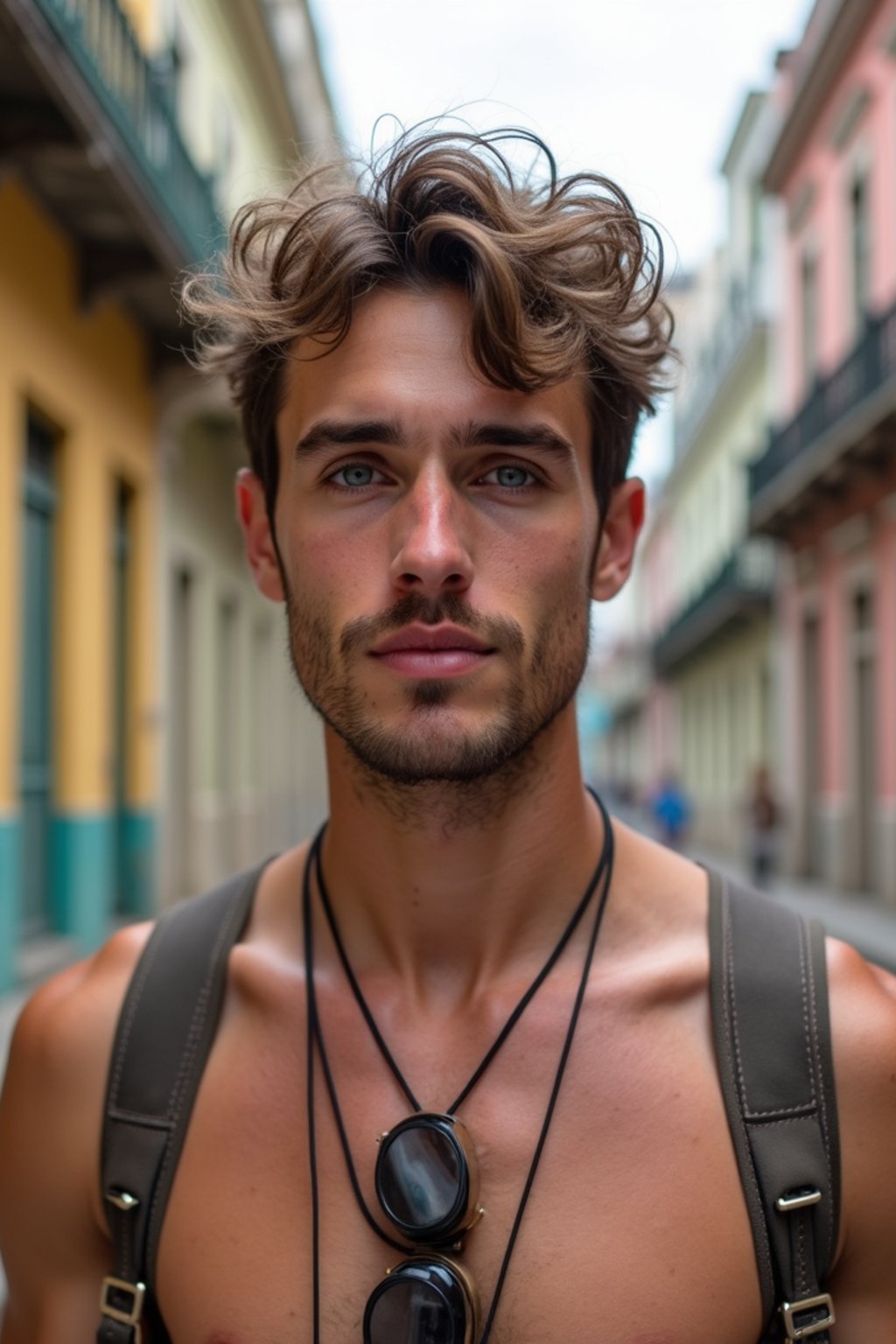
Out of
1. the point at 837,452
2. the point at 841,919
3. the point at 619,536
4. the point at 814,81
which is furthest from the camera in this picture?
the point at 814,81

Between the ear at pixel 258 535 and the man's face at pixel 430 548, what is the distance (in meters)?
0.19

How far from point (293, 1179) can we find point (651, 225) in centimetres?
138

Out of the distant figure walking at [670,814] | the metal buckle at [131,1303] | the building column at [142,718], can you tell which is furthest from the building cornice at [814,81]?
the metal buckle at [131,1303]

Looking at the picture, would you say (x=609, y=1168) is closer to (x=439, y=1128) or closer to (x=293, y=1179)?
(x=439, y=1128)

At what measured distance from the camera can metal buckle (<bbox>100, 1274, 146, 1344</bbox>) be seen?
1826 mm

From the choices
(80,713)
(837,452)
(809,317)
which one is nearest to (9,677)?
(80,713)

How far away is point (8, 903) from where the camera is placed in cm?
874

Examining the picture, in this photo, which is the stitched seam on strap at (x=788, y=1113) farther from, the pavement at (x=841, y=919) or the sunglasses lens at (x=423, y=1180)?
the pavement at (x=841, y=919)

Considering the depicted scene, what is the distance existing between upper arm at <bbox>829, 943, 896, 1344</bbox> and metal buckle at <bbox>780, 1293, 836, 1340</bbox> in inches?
3.5

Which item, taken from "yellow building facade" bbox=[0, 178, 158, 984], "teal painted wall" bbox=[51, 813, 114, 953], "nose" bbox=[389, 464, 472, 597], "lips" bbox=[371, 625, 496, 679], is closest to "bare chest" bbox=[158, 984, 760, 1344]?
"lips" bbox=[371, 625, 496, 679]

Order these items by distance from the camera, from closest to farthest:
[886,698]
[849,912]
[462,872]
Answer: [462,872] → [849,912] → [886,698]

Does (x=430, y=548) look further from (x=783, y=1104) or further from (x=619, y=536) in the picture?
(x=783, y=1104)

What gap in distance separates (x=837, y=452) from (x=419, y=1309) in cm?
1644

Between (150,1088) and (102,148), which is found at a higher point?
(102,148)
